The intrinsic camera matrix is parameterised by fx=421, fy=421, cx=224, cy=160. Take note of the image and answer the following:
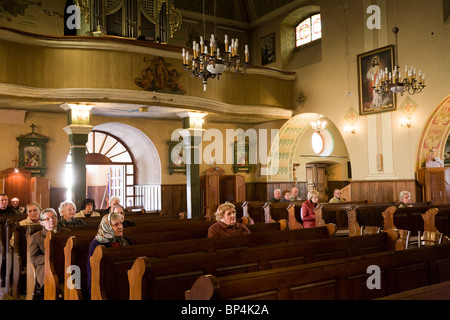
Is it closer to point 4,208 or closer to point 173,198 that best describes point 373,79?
point 173,198

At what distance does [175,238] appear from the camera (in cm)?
530

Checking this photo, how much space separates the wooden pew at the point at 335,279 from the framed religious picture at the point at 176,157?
35.6 feet

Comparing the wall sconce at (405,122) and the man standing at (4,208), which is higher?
the wall sconce at (405,122)

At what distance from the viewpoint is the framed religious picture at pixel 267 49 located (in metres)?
14.9

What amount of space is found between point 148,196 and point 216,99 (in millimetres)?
4422

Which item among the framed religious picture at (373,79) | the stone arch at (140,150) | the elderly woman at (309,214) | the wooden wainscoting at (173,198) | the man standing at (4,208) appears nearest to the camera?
the elderly woman at (309,214)

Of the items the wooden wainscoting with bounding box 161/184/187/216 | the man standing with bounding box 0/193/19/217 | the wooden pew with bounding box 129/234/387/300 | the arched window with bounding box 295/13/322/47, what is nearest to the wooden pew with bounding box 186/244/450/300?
the wooden pew with bounding box 129/234/387/300

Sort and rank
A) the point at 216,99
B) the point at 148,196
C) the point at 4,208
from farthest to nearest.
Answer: the point at 148,196
the point at 216,99
the point at 4,208

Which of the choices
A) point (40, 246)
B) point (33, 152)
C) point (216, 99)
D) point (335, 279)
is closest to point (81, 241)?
point (40, 246)

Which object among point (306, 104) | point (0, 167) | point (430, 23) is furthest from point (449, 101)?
point (0, 167)

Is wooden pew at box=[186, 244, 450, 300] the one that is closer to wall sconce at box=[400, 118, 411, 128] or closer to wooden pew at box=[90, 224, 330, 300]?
wooden pew at box=[90, 224, 330, 300]

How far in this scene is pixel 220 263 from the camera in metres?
3.46

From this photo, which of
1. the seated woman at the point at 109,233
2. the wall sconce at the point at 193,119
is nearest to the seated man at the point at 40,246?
the seated woman at the point at 109,233

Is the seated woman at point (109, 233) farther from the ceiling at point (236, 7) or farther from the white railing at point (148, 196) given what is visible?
the ceiling at point (236, 7)
